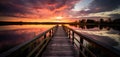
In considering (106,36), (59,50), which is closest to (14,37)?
(106,36)

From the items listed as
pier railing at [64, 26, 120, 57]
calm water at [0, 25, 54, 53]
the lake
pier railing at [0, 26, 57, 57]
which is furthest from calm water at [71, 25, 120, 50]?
pier railing at [0, 26, 57, 57]

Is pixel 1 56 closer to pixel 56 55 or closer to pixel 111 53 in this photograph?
pixel 111 53

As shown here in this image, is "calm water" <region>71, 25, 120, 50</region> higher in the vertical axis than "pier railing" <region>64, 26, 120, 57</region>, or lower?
lower

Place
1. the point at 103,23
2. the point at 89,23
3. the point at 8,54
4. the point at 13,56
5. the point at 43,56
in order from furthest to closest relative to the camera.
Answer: the point at 89,23 < the point at 103,23 < the point at 43,56 < the point at 13,56 < the point at 8,54

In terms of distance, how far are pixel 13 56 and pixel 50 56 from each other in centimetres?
425

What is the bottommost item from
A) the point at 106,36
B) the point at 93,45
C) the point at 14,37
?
the point at 14,37

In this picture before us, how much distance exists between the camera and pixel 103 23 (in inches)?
6944

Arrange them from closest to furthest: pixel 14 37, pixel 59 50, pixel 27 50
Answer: pixel 27 50 < pixel 59 50 < pixel 14 37

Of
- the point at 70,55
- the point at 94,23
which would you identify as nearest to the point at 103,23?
the point at 94,23

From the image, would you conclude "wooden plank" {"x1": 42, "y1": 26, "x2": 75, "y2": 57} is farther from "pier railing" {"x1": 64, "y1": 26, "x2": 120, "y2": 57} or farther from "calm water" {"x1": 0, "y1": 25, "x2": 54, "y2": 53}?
"calm water" {"x1": 0, "y1": 25, "x2": 54, "y2": 53}

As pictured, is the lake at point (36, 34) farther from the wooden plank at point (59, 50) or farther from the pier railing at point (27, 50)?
the pier railing at point (27, 50)

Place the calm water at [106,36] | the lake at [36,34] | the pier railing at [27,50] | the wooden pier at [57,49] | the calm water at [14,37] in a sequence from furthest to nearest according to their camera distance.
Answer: the calm water at [14,37]
the lake at [36,34]
the calm water at [106,36]
the wooden pier at [57,49]
the pier railing at [27,50]

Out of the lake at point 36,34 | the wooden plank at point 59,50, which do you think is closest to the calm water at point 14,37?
the lake at point 36,34

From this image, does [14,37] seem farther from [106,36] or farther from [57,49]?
[57,49]
